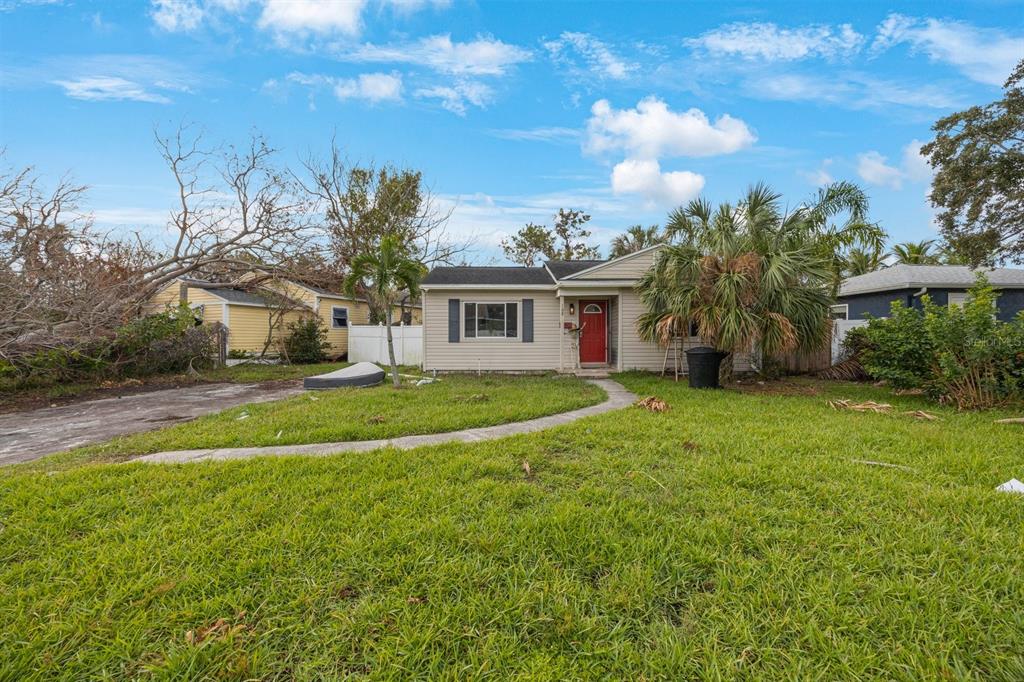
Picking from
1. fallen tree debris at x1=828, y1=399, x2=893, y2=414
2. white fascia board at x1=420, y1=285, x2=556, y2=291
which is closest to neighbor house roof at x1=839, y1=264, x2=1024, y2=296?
fallen tree debris at x1=828, y1=399, x2=893, y2=414

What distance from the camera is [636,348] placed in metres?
11.6

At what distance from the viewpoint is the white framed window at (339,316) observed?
1947cm

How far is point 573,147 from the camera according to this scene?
1416cm

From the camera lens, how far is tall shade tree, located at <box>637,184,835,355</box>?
26.8 feet

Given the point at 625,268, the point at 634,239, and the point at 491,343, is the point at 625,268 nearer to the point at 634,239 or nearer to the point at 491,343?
the point at 491,343

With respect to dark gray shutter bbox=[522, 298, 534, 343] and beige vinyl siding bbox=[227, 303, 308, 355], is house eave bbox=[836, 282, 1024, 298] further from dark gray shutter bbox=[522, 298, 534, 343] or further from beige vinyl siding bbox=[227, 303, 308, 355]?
beige vinyl siding bbox=[227, 303, 308, 355]

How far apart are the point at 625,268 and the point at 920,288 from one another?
7.59m

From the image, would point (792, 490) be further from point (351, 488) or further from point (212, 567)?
point (212, 567)

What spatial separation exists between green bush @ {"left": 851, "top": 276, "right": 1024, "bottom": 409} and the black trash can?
8.78 feet

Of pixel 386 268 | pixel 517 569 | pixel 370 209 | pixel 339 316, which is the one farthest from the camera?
pixel 370 209

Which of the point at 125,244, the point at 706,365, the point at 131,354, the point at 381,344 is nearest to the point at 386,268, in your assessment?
the point at 706,365

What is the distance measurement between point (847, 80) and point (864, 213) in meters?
2.92

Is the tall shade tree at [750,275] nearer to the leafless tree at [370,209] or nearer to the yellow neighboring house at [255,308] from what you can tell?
the yellow neighboring house at [255,308]

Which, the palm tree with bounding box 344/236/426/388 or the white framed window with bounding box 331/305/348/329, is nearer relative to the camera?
the palm tree with bounding box 344/236/426/388
